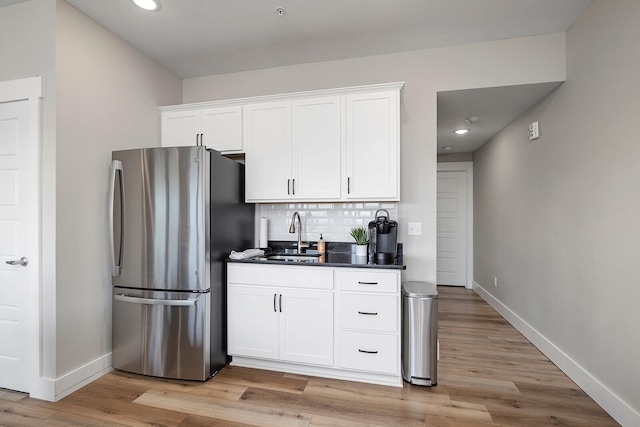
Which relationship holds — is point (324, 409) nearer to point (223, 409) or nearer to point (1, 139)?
point (223, 409)

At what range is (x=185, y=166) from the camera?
2.40 m

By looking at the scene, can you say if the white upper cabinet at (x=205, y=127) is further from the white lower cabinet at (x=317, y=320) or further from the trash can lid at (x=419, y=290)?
the trash can lid at (x=419, y=290)

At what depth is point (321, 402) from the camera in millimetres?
2141

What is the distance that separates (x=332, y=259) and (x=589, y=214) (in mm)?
1932

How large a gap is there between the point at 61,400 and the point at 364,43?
3588 millimetres

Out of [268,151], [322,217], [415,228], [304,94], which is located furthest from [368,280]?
[304,94]

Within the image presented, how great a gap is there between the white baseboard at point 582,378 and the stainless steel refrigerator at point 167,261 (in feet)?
8.93

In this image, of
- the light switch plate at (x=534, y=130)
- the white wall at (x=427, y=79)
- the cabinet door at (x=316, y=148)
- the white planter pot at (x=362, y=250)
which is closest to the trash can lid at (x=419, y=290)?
the white wall at (x=427, y=79)

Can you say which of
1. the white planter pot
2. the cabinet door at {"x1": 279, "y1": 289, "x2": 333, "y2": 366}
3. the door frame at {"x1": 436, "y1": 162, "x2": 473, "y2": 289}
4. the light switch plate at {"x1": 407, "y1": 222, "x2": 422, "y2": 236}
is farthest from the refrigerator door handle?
the door frame at {"x1": 436, "y1": 162, "x2": 473, "y2": 289}

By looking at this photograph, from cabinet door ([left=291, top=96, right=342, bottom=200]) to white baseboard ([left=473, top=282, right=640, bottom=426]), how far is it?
7.41 ft

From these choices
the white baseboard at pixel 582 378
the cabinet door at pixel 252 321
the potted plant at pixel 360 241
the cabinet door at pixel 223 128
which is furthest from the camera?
the cabinet door at pixel 223 128

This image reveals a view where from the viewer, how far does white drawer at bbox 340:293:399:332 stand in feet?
7.57

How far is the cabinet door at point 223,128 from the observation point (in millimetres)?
2916

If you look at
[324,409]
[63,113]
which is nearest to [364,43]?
[63,113]
